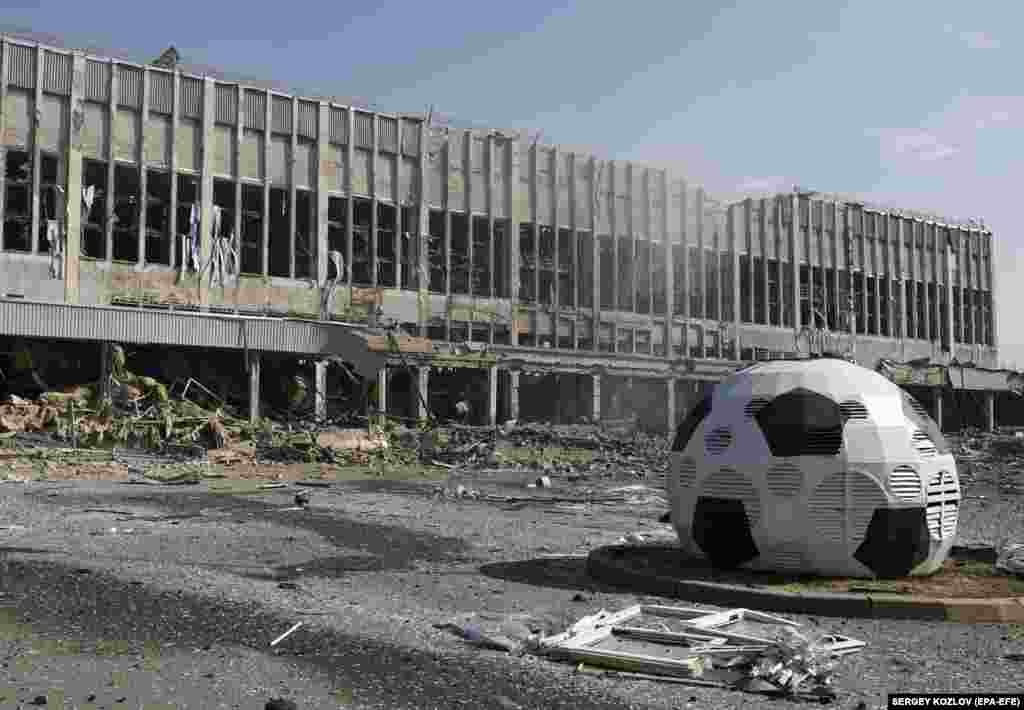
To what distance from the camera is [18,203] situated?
39031 mm

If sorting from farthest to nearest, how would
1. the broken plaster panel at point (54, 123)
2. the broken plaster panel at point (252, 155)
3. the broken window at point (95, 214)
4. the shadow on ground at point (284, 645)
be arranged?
1. the broken plaster panel at point (252, 155)
2. the broken window at point (95, 214)
3. the broken plaster panel at point (54, 123)
4. the shadow on ground at point (284, 645)

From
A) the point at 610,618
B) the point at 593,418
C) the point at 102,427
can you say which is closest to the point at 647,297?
the point at 593,418

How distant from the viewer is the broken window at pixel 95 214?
4000cm

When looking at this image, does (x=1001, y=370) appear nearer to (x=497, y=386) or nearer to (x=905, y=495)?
(x=497, y=386)

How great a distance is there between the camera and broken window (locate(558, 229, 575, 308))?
5233cm

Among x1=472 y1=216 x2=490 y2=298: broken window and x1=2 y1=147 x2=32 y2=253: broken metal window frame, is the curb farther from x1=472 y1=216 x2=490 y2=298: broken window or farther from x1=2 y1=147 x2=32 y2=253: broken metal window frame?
x1=472 y1=216 x2=490 y2=298: broken window

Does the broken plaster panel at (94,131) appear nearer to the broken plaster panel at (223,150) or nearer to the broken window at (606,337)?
the broken plaster panel at (223,150)

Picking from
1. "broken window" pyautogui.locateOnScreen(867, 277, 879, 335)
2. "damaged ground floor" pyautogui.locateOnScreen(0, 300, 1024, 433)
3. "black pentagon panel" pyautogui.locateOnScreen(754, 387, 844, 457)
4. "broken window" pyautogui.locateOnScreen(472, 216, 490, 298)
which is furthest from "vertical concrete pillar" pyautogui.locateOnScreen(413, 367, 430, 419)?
"broken window" pyautogui.locateOnScreen(867, 277, 879, 335)

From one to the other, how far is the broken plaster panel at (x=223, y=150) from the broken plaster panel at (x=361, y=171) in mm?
5984

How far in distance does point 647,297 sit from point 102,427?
3540cm

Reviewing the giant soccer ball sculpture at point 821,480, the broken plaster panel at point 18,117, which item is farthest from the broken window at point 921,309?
the giant soccer ball sculpture at point 821,480

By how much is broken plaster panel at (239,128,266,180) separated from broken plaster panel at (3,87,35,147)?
344 inches

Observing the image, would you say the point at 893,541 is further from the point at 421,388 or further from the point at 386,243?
the point at 386,243

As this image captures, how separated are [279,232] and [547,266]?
14931 mm
